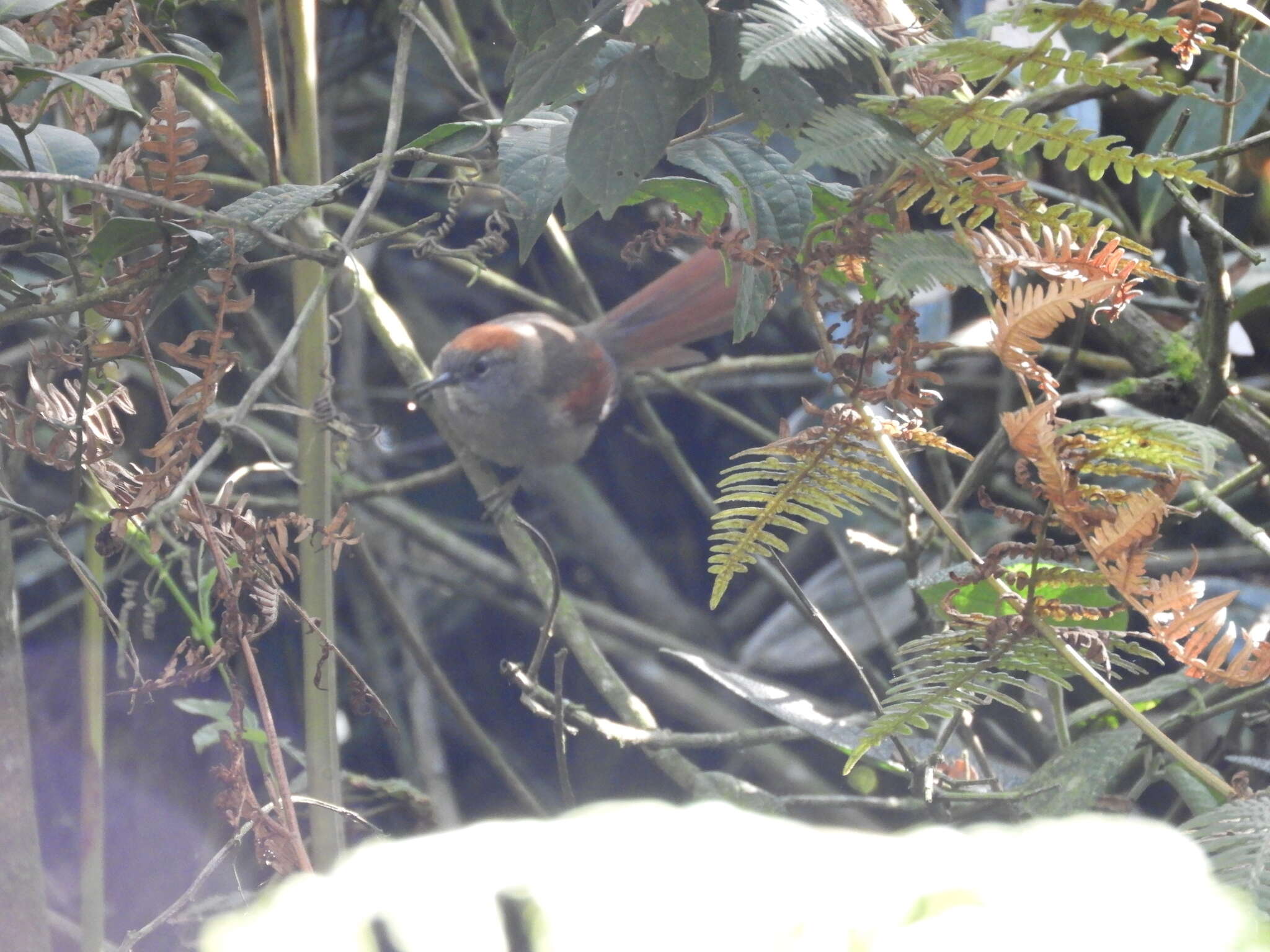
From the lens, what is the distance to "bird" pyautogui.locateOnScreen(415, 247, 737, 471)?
299 centimetres

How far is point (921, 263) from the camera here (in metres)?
0.96

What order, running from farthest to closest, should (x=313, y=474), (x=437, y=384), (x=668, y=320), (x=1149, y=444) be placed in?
(x=668, y=320) → (x=437, y=384) → (x=313, y=474) → (x=1149, y=444)

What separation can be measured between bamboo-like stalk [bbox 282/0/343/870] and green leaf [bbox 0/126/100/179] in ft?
1.09

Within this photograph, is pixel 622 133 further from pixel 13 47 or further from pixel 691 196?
pixel 13 47

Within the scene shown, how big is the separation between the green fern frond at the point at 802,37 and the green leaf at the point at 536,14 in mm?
308

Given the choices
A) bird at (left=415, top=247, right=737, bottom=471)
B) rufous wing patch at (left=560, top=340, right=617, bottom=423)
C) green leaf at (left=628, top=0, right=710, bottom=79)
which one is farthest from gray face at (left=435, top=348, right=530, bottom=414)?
green leaf at (left=628, top=0, right=710, bottom=79)

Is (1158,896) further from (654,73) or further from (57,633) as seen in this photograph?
(57,633)

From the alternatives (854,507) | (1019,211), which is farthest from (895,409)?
(1019,211)

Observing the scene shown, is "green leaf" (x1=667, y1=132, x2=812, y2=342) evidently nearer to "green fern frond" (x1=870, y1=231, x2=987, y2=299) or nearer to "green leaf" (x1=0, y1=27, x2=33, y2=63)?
"green fern frond" (x1=870, y1=231, x2=987, y2=299)

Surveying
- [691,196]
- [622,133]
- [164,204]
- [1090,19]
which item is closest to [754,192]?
[622,133]

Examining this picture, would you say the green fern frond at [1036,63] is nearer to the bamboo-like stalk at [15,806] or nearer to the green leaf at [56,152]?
the green leaf at [56,152]

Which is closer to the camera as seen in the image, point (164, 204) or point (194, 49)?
point (164, 204)

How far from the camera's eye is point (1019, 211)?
105 centimetres

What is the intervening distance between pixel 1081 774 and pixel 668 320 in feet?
6.27
